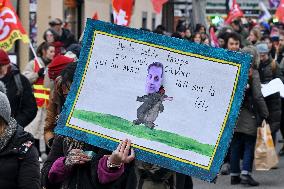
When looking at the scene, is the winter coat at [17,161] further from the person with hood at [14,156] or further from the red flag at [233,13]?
the red flag at [233,13]

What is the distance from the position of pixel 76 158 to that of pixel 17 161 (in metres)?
0.34

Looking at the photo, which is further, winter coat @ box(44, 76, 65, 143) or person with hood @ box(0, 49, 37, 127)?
person with hood @ box(0, 49, 37, 127)

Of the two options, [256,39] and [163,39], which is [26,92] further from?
[256,39]

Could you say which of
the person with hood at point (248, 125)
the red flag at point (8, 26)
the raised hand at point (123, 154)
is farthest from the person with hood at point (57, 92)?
the red flag at point (8, 26)

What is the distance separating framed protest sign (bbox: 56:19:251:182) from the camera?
13.4 feet

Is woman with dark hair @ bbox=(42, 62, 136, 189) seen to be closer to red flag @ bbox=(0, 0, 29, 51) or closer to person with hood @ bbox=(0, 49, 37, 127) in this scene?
person with hood @ bbox=(0, 49, 37, 127)

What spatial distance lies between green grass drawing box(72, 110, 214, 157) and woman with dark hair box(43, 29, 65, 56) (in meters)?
8.84

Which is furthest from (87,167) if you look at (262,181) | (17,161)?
(262,181)

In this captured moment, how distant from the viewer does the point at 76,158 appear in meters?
4.34

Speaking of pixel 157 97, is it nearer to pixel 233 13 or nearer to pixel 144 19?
pixel 233 13

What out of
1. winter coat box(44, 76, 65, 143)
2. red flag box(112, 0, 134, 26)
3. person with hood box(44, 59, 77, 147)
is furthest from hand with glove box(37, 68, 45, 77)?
winter coat box(44, 76, 65, 143)

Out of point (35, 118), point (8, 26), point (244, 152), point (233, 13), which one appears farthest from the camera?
point (233, 13)

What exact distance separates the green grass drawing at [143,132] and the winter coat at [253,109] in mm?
6224

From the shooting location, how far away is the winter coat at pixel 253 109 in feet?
34.1
